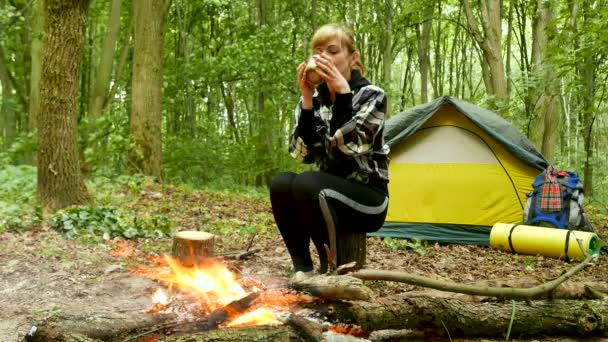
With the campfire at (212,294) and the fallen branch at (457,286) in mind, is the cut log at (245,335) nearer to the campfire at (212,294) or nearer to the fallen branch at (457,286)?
the campfire at (212,294)

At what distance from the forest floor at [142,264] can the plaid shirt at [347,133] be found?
754mm

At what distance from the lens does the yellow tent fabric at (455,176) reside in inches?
241

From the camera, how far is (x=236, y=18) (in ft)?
52.5

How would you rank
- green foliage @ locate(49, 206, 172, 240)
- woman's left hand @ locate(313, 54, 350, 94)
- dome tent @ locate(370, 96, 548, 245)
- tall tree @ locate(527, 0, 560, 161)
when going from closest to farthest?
woman's left hand @ locate(313, 54, 350, 94) → green foliage @ locate(49, 206, 172, 240) → dome tent @ locate(370, 96, 548, 245) → tall tree @ locate(527, 0, 560, 161)

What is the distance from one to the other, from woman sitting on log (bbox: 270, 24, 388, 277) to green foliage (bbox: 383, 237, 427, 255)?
2796 mm

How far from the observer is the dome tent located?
20.0 feet

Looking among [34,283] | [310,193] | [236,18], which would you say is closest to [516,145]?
[310,193]

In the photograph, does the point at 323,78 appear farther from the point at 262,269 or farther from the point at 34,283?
the point at 34,283

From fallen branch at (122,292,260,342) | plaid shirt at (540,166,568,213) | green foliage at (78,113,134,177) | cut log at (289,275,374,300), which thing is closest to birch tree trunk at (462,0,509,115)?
plaid shirt at (540,166,568,213)

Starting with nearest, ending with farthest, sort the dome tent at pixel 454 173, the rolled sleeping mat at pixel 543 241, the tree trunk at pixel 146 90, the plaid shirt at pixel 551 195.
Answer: the rolled sleeping mat at pixel 543 241, the plaid shirt at pixel 551 195, the dome tent at pixel 454 173, the tree trunk at pixel 146 90

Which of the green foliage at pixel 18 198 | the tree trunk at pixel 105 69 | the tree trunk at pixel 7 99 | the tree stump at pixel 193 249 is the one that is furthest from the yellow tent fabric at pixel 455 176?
the tree trunk at pixel 7 99

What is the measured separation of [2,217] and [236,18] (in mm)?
12242

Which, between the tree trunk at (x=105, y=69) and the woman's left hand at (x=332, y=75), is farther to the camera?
the tree trunk at (x=105, y=69)

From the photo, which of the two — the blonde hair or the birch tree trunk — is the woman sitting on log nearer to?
the blonde hair
